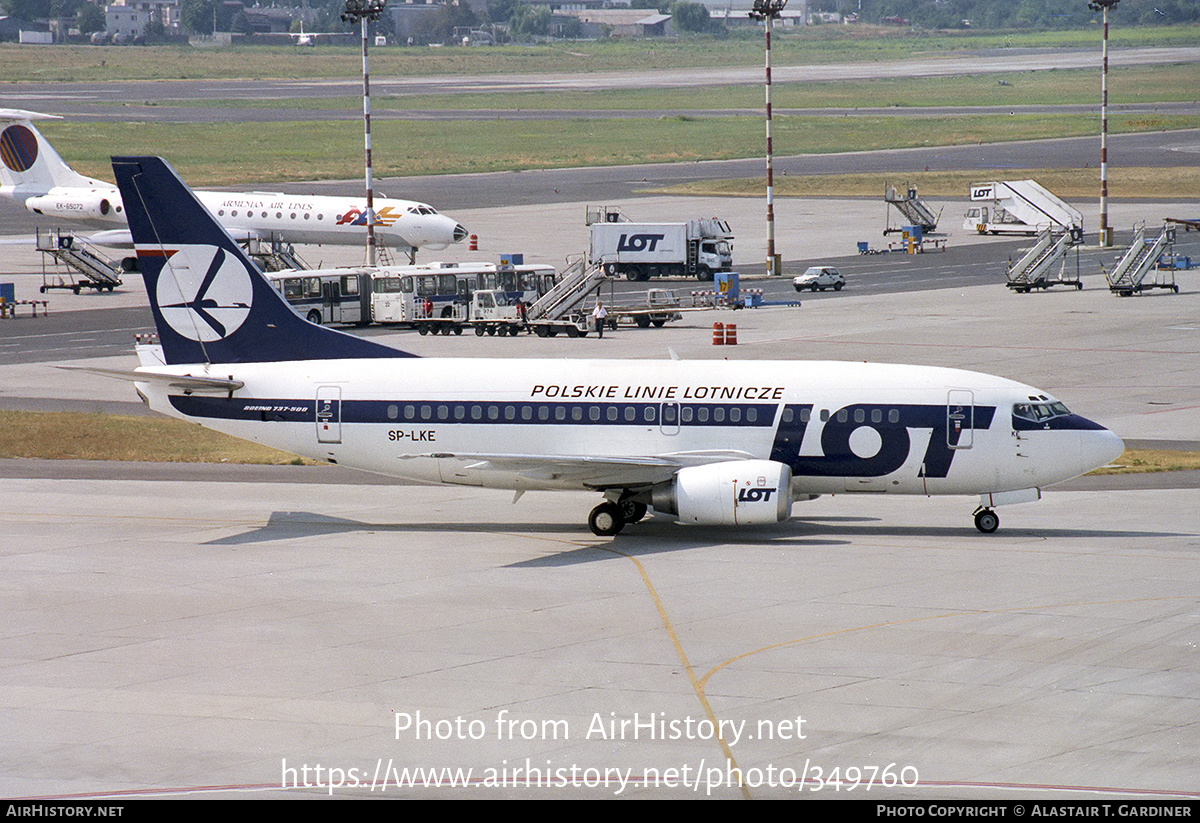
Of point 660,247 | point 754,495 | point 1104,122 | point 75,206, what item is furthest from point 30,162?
point 754,495

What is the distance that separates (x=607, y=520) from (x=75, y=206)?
260ft

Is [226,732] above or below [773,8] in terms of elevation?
below

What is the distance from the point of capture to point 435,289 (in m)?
83.1

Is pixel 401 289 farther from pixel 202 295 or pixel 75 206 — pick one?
pixel 202 295

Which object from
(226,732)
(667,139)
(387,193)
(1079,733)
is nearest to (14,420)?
(226,732)

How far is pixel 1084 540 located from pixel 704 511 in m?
9.52

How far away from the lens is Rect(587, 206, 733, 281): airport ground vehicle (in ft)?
333

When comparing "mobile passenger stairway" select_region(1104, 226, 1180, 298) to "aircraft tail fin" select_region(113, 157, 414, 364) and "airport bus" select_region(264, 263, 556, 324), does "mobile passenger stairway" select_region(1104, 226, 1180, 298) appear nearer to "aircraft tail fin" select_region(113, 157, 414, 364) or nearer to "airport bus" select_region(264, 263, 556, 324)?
"airport bus" select_region(264, 263, 556, 324)

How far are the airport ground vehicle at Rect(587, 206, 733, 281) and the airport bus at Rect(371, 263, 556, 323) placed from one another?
17924 mm

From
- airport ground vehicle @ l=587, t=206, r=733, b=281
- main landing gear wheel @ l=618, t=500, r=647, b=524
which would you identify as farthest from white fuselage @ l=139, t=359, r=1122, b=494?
airport ground vehicle @ l=587, t=206, r=733, b=281
